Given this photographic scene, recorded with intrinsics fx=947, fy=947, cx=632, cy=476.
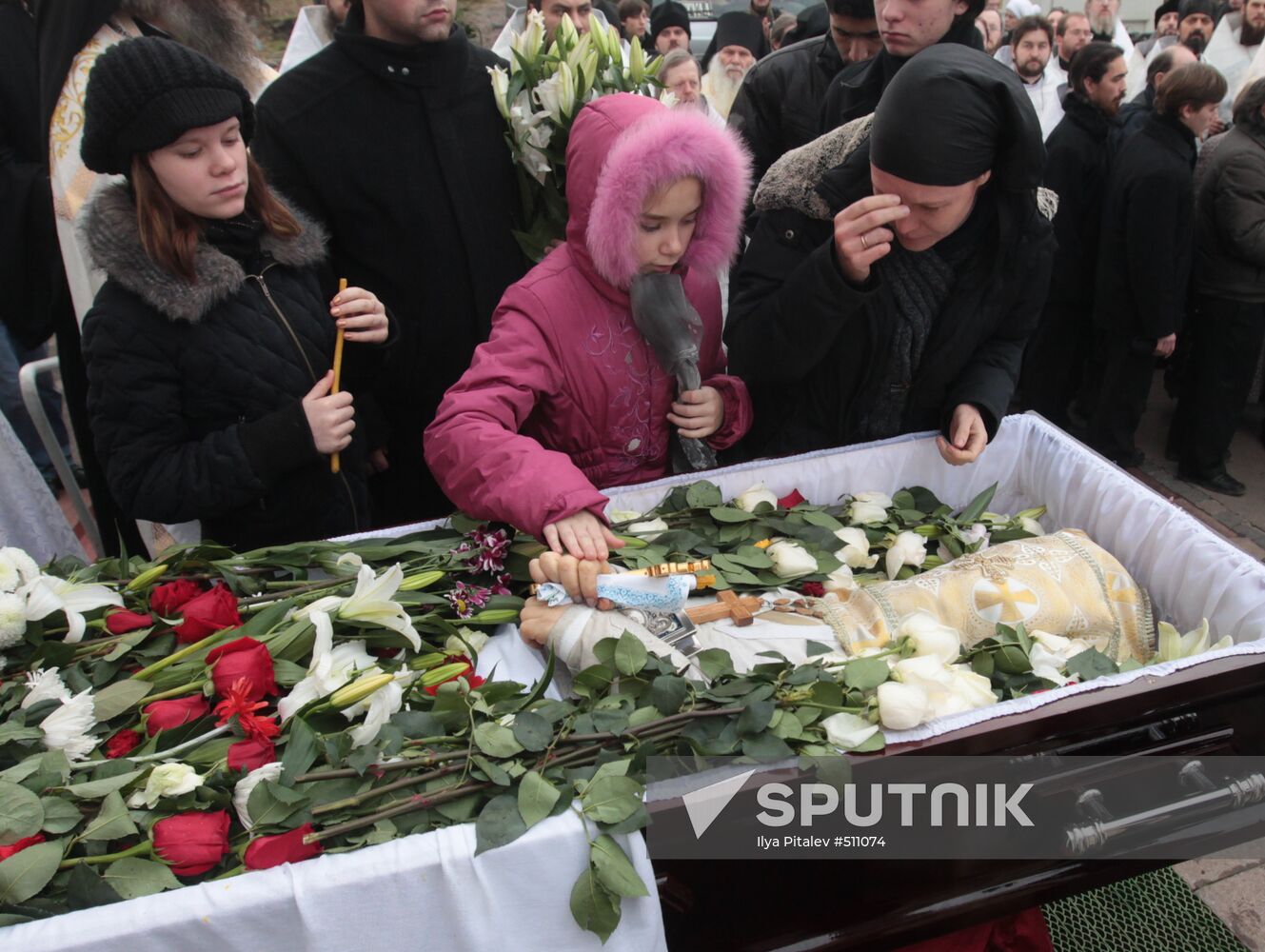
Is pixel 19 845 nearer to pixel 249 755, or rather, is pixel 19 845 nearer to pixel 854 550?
pixel 249 755

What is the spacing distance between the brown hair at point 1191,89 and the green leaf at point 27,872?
4.15 metres

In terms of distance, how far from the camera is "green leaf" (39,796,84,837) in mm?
1108

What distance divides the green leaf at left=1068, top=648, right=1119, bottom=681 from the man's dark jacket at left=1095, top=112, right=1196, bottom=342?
270 cm

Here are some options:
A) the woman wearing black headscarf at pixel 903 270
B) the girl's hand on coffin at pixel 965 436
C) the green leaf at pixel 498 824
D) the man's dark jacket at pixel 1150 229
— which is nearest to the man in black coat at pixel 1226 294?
the man's dark jacket at pixel 1150 229

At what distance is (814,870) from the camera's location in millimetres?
1296

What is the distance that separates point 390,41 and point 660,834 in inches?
71.8

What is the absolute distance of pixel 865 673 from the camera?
1.33 meters

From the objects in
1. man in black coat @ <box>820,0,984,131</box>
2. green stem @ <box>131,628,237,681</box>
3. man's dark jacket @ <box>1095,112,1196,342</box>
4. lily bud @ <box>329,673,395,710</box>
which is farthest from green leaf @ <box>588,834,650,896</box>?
man's dark jacket @ <box>1095,112,1196,342</box>

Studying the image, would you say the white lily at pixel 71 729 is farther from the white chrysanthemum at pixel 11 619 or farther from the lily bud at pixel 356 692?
the lily bud at pixel 356 692

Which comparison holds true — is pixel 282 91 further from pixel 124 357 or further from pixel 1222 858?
pixel 1222 858

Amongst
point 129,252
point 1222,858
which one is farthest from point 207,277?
point 1222,858

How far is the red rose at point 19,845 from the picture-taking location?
3.51 ft

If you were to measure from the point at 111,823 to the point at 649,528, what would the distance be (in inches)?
38.2

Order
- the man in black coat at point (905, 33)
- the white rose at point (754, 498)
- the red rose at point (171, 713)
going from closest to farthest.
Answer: the red rose at point (171, 713) → the white rose at point (754, 498) → the man in black coat at point (905, 33)
